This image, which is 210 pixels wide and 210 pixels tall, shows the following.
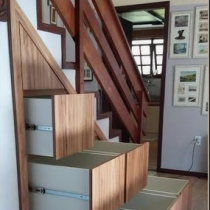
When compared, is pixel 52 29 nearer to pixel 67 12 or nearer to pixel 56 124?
pixel 67 12

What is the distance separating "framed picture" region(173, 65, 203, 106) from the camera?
3534 millimetres

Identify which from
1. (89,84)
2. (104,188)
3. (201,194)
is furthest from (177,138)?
(104,188)

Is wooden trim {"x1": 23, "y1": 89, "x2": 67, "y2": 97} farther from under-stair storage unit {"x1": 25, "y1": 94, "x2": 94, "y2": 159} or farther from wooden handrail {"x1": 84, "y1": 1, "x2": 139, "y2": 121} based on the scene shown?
wooden handrail {"x1": 84, "y1": 1, "x2": 139, "y2": 121}

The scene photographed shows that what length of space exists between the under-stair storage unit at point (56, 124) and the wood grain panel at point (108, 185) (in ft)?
0.68

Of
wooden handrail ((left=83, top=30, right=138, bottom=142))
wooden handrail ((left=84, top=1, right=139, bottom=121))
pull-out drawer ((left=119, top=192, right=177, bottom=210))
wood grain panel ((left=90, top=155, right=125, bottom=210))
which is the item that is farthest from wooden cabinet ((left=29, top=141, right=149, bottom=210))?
wooden handrail ((left=84, top=1, right=139, bottom=121))

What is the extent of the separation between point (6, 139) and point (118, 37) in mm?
1405

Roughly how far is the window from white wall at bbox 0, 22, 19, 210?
19.3 feet

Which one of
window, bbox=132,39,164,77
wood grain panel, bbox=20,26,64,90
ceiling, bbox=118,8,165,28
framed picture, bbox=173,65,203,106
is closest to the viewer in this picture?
wood grain panel, bbox=20,26,64,90

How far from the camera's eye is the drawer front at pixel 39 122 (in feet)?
4.12

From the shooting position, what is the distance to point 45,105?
4.11 feet

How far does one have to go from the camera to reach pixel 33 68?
4.60ft

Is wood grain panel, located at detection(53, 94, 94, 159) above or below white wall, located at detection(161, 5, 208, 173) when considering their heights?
above

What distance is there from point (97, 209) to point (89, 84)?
247 centimetres

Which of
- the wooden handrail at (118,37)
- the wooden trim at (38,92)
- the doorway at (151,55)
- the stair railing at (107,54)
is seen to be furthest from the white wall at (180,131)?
the wooden trim at (38,92)
